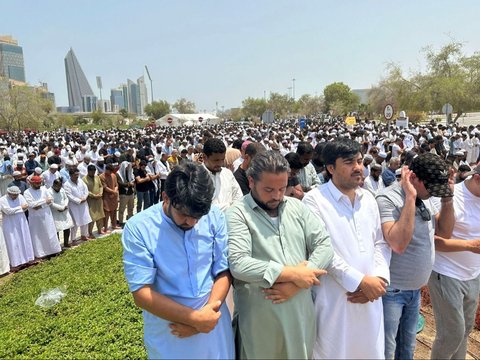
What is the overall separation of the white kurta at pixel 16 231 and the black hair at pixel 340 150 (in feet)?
19.9

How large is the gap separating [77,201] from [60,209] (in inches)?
17.7

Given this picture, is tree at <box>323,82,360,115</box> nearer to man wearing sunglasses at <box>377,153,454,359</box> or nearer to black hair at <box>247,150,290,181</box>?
man wearing sunglasses at <box>377,153,454,359</box>

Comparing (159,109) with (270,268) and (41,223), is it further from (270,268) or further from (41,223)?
(270,268)

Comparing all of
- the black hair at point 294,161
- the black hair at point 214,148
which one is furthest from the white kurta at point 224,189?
the black hair at point 294,161

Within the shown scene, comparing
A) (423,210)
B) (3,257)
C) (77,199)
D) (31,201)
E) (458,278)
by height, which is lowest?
(3,257)

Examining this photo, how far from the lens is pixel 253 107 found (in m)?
80.5

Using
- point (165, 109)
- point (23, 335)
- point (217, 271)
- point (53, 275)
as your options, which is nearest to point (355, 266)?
point (217, 271)

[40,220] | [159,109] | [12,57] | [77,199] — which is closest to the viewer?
[40,220]

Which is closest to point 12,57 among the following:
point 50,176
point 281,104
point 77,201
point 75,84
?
point 75,84

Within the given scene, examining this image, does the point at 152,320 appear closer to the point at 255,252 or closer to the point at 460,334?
the point at 255,252

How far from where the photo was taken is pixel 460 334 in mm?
2807

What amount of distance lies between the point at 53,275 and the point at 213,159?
4.55 meters

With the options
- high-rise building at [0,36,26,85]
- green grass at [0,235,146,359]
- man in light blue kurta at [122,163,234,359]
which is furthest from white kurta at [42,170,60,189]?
high-rise building at [0,36,26,85]

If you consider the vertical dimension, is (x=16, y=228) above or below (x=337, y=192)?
below
